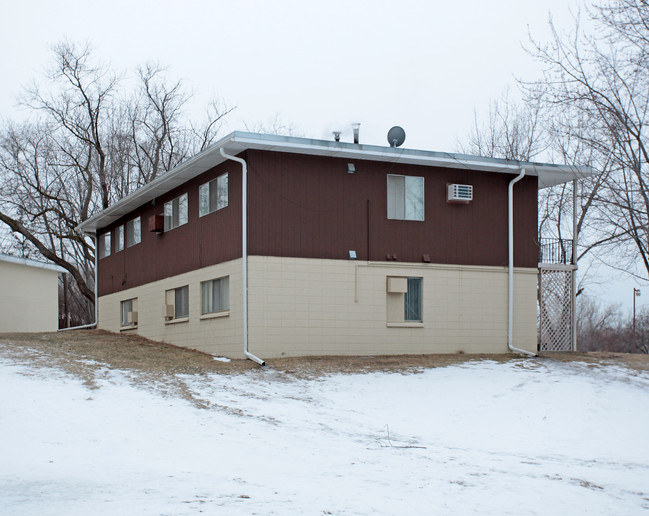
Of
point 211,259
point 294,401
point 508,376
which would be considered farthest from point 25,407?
point 508,376

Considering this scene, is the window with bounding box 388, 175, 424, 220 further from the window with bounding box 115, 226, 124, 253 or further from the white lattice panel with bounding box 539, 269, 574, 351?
the window with bounding box 115, 226, 124, 253

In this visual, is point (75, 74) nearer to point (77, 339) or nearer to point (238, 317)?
point (77, 339)

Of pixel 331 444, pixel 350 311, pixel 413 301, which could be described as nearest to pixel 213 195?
pixel 350 311

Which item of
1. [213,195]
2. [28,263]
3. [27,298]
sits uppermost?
[213,195]

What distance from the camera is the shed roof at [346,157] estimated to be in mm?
17438

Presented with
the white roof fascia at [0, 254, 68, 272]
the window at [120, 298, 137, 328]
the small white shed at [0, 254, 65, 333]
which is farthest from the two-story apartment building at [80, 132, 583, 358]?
the small white shed at [0, 254, 65, 333]

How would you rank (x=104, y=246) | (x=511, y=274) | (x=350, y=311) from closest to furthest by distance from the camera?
(x=350, y=311), (x=511, y=274), (x=104, y=246)

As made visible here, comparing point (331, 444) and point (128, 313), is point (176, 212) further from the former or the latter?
point (331, 444)

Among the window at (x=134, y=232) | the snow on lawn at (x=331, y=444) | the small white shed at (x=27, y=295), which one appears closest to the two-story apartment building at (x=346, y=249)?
the snow on lawn at (x=331, y=444)

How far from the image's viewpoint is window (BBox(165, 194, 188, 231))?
2109cm

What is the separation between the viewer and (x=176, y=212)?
21562 millimetres

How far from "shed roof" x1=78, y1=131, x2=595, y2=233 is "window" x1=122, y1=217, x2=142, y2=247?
8.80ft

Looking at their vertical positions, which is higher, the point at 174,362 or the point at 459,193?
the point at 459,193

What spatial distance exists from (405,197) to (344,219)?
5.86 ft
